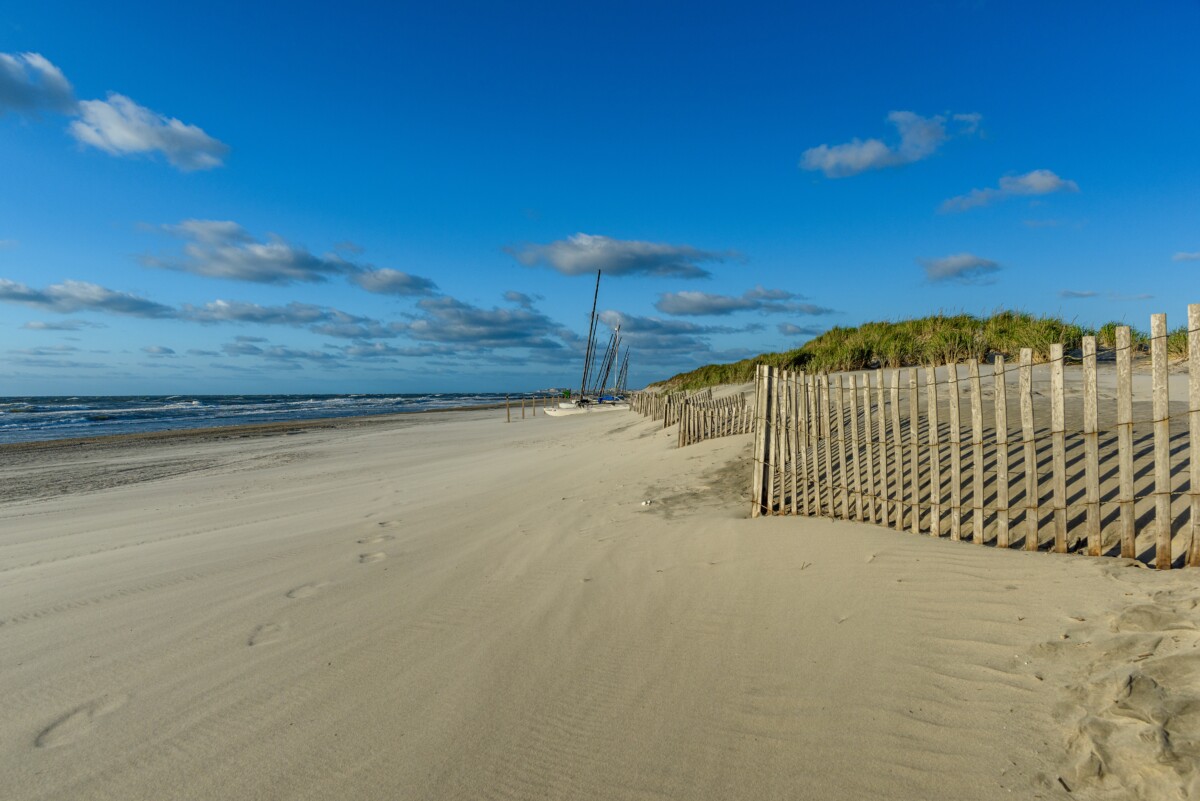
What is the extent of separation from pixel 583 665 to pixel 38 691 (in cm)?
312

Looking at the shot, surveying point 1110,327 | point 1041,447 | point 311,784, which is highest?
point 1110,327

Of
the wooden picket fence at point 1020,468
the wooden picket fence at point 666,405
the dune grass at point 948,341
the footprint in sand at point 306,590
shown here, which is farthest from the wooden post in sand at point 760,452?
the dune grass at point 948,341

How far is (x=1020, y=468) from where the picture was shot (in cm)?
635

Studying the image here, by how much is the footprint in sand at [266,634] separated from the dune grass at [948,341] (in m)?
13.3

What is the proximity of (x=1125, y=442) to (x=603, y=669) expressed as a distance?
11.5 feet

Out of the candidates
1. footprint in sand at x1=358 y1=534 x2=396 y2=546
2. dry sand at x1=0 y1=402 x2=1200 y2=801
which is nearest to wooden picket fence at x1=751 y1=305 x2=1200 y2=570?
dry sand at x1=0 y1=402 x2=1200 y2=801

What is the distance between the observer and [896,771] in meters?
2.56

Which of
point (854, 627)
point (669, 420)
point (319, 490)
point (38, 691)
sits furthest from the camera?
point (669, 420)

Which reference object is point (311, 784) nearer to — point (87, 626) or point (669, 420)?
point (87, 626)

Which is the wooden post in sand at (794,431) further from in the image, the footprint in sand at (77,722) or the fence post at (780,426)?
the footprint in sand at (77,722)

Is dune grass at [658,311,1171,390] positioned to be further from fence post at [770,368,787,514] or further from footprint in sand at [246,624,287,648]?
footprint in sand at [246,624,287,648]

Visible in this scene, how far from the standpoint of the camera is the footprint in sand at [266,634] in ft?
13.6

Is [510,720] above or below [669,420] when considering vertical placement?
below

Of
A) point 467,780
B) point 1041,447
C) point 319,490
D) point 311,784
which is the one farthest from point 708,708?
point 319,490
